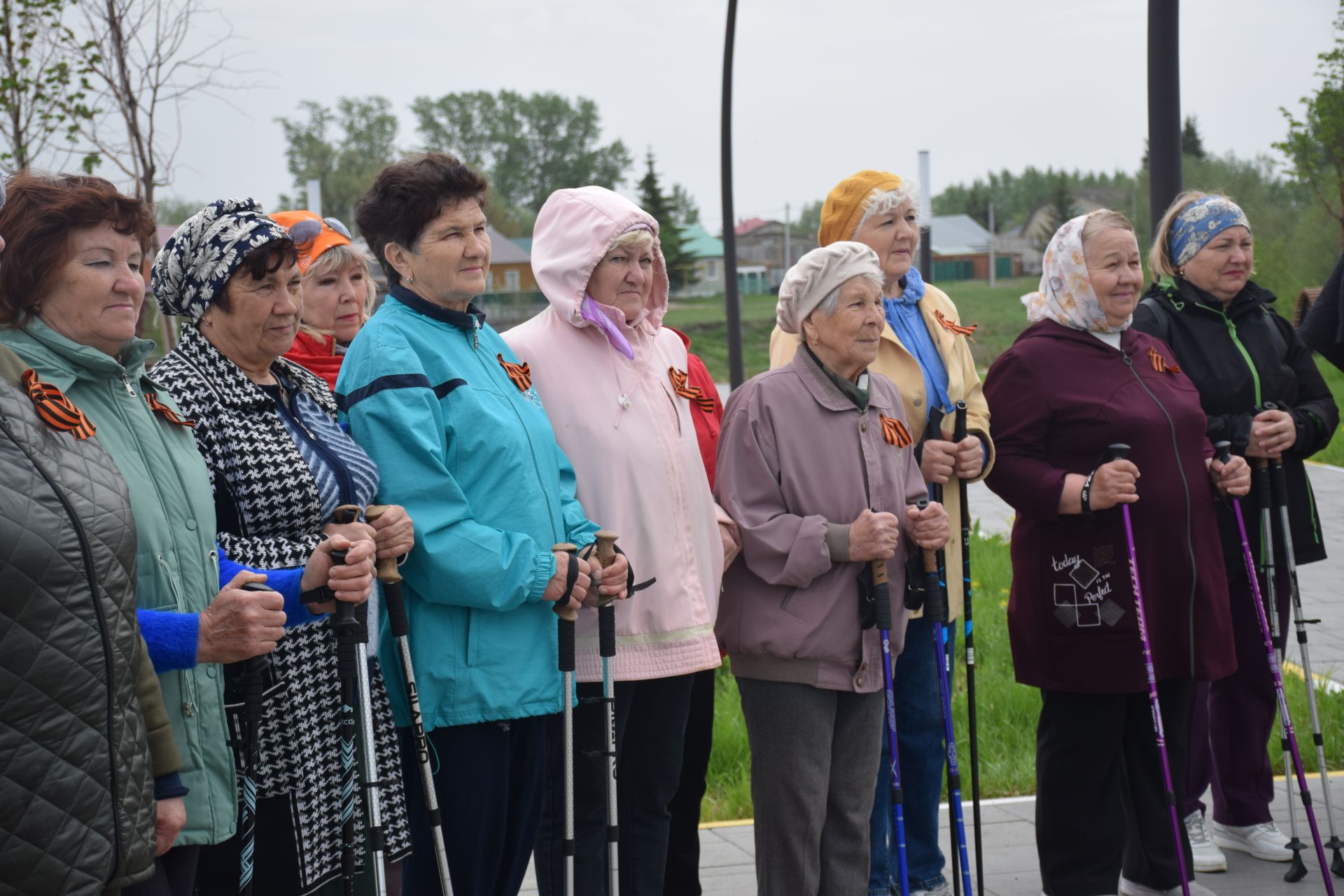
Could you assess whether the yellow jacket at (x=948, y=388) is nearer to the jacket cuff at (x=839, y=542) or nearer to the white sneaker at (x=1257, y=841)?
the jacket cuff at (x=839, y=542)

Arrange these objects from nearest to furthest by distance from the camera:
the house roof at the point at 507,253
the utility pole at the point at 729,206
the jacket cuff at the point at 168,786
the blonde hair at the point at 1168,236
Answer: the jacket cuff at the point at 168,786, the blonde hair at the point at 1168,236, the utility pole at the point at 729,206, the house roof at the point at 507,253

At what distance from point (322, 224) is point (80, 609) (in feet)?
8.43

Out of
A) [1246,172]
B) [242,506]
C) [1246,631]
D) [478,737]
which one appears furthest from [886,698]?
[1246,172]

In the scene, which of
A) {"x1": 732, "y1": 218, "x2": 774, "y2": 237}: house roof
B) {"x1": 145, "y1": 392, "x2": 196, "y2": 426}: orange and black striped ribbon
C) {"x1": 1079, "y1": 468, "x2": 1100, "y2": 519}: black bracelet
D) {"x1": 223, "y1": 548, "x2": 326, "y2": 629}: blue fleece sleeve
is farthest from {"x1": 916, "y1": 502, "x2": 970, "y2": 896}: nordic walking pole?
{"x1": 732, "y1": 218, "x2": 774, "y2": 237}: house roof

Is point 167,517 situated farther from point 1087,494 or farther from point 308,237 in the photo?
point 1087,494

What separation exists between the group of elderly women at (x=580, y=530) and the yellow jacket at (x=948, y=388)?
0.02 metres

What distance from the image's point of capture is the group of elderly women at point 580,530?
263 cm

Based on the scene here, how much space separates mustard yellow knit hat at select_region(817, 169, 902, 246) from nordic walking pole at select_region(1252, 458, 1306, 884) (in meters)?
1.73

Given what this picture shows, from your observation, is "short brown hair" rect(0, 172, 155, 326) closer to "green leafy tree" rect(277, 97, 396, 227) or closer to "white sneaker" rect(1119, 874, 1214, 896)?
"white sneaker" rect(1119, 874, 1214, 896)

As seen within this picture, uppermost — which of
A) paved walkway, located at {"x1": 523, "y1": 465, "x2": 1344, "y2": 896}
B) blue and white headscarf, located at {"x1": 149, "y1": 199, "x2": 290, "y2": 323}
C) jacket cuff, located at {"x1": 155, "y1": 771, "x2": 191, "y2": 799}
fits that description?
blue and white headscarf, located at {"x1": 149, "y1": 199, "x2": 290, "y2": 323}

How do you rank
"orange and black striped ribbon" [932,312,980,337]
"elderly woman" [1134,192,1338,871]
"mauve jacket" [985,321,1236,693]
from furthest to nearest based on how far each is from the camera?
"elderly woman" [1134,192,1338,871] → "orange and black striped ribbon" [932,312,980,337] → "mauve jacket" [985,321,1236,693]

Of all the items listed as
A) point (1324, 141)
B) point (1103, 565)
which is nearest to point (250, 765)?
point (1103, 565)

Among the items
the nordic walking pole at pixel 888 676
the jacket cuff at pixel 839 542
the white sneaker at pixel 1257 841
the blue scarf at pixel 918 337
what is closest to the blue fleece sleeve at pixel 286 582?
the jacket cuff at pixel 839 542

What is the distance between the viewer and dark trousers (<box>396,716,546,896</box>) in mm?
3363
